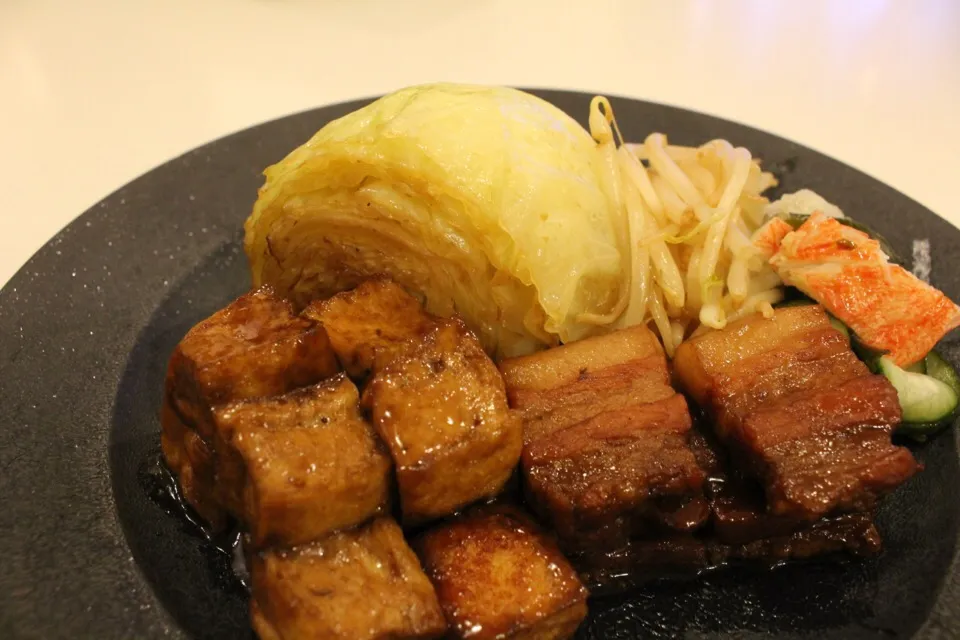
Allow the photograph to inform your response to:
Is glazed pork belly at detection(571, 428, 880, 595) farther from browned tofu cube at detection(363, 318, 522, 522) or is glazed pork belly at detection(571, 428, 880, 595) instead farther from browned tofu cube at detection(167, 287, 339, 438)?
browned tofu cube at detection(167, 287, 339, 438)

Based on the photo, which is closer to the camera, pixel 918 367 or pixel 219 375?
pixel 219 375

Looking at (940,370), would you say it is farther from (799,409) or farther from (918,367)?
(799,409)

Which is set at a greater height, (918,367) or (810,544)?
(918,367)

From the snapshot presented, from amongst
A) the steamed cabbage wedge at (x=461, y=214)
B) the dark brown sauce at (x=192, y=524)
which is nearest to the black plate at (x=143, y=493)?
the dark brown sauce at (x=192, y=524)

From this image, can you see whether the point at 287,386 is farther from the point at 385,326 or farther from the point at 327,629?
the point at 327,629

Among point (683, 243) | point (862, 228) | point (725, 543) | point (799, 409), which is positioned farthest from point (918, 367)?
point (725, 543)

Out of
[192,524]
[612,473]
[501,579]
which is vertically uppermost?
[612,473]

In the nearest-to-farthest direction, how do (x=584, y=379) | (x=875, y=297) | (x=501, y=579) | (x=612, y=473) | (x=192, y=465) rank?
1. (x=501, y=579)
2. (x=612, y=473)
3. (x=192, y=465)
4. (x=584, y=379)
5. (x=875, y=297)
